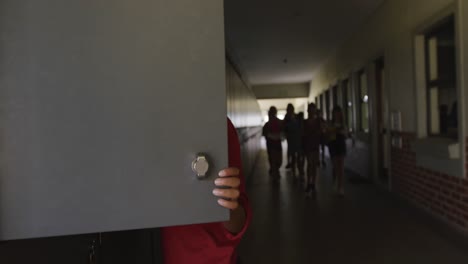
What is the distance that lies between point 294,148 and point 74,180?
7724mm

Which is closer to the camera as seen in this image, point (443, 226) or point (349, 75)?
point (443, 226)

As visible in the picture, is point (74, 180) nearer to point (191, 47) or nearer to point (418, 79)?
point (191, 47)

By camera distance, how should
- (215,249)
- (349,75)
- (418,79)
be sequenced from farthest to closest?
(349,75) < (418,79) < (215,249)

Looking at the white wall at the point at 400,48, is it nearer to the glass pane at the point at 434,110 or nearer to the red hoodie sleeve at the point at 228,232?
the glass pane at the point at 434,110

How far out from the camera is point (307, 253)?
345 centimetres

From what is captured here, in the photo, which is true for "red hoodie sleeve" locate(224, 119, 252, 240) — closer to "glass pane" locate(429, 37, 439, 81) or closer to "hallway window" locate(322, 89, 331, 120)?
"glass pane" locate(429, 37, 439, 81)

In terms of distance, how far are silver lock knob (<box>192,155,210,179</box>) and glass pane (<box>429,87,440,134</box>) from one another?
4795 mm

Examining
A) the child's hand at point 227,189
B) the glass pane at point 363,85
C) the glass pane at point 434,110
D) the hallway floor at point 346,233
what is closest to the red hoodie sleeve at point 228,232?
the child's hand at point 227,189

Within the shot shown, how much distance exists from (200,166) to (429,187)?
15.6ft

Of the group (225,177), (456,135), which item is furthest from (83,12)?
(456,135)

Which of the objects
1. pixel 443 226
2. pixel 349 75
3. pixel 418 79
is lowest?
pixel 443 226

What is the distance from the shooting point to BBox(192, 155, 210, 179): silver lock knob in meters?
0.78

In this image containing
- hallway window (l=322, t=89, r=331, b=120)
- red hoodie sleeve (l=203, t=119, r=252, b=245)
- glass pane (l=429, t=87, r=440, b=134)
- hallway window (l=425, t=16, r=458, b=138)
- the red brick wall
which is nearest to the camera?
red hoodie sleeve (l=203, t=119, r=252, b=245)

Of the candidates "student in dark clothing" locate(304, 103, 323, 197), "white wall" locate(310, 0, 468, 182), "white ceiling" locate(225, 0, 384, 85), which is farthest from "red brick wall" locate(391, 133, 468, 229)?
"white ceiling" locate(225, 0, 384, 85)
